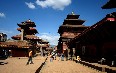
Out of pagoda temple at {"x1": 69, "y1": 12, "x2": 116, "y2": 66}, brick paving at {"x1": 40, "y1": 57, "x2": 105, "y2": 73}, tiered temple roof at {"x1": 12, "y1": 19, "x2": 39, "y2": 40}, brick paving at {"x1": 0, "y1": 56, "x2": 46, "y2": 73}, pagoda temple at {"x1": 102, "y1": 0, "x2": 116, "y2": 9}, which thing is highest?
tiered temple roof at {"x1": 12, "y1": 19, "x2": 39, "y2": 40}

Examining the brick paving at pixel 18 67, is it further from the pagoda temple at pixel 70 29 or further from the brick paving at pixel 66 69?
the pagoda temple at pixel 70 29

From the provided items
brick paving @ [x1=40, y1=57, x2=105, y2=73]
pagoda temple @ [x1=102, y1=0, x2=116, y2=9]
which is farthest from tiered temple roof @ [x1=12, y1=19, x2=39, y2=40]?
pagoda temple @ [x1=102, y1=0, x2=116, y2=9]

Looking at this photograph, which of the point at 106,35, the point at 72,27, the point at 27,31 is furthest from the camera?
the point at 72,27

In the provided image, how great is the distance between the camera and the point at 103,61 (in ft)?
60.6

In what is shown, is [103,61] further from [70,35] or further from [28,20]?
[28,20]

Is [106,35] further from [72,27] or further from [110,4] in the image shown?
[72,27]

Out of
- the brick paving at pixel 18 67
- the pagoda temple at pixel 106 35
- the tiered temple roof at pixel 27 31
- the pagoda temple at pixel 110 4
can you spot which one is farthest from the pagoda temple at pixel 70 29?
the pagoda temple at pixel 110 4

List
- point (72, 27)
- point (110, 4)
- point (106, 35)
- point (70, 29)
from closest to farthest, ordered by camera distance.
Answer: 1. point (110, 4)
2. point (106, 35)
3. point (72, 27)
4. point (70, 29)

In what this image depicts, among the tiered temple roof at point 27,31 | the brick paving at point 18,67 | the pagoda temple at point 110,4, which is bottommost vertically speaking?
the brick paving at point 18,67

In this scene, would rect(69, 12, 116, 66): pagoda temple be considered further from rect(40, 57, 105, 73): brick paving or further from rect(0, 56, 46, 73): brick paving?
rect(0, 56, 46, 73): brick paving

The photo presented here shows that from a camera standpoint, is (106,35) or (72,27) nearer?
(106,35)

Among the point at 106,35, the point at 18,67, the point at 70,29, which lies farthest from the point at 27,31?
the point at 106,35

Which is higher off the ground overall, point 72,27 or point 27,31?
point 72,27

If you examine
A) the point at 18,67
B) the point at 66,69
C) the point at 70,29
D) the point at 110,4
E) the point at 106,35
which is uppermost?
the point at 70,29
